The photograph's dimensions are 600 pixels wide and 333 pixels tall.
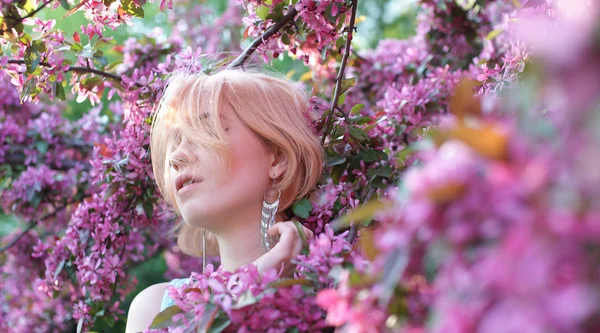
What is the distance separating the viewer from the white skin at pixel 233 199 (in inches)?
58.6

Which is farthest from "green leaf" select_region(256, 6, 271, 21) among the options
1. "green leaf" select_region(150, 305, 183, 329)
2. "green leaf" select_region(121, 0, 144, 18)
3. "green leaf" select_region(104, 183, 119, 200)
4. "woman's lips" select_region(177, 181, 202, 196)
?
"green leaf" select_region(150, 305, 183, 329)

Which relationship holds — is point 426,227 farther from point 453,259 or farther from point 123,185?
point 123,185

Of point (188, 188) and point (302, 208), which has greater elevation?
point (188, 188)

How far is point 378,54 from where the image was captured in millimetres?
2848

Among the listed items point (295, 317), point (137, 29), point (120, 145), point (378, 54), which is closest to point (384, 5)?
point (137, 29)

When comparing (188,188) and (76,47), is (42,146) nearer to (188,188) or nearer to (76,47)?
(76,47)

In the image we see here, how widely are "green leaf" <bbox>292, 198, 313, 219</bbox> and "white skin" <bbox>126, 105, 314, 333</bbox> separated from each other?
0.17 ft

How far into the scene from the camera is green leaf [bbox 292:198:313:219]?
5.25 ft

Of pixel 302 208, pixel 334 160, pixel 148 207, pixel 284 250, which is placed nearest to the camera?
pixel 284 250

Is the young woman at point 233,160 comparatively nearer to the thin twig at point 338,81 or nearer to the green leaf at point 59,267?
the thin twig at point 338,81

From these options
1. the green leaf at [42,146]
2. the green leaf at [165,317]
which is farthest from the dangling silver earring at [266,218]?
the green leaf at [42,146]

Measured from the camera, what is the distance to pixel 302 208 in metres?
1.61

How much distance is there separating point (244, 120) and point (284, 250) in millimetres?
381

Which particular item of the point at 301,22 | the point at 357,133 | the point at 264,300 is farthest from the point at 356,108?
the point at 264,300
